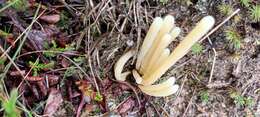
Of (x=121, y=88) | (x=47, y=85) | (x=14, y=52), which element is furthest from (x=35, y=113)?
(x=121, y=88)

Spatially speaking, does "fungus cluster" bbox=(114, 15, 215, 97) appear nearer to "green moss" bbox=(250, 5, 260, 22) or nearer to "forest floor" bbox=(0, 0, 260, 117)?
"forest floor" bbox=(0, 0, 260, 117)

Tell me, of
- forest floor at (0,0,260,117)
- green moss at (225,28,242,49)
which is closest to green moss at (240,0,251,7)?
forest floor at (0,0,260,117)

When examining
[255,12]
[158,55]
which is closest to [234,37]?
Result: [255,12]

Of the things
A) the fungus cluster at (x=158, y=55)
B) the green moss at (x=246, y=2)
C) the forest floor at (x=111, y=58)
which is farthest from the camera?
the green moss at (x=246, y=2)

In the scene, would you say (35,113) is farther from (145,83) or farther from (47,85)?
(145,83)

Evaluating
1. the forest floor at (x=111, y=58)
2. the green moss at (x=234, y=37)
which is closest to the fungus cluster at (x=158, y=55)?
the forest floor at (x=111, y=58)

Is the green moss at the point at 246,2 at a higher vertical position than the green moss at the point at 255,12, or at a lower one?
higher

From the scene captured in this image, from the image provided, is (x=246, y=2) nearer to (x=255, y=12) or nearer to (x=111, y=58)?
(x=255, y=12)

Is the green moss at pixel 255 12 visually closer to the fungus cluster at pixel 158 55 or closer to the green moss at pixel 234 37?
the green moss at pixel 234 37
